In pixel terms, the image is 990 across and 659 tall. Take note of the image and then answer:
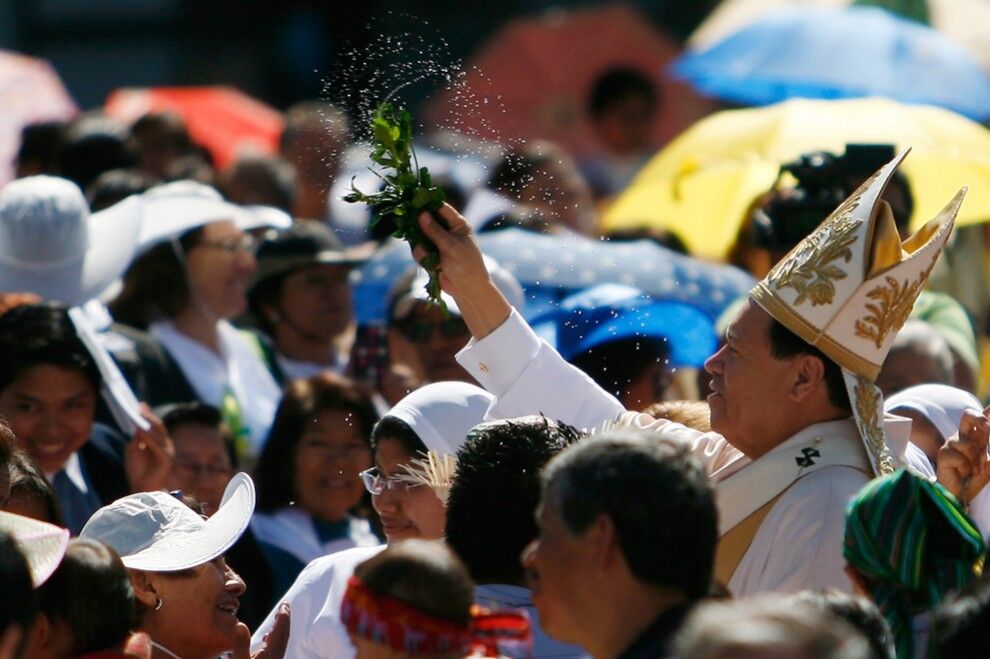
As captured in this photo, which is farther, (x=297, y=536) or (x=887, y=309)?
(x=297, y=536)

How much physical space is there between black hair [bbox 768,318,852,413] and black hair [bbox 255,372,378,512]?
6.90 ft

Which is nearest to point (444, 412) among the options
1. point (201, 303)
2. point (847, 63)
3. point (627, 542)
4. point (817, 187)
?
point (627, 542)

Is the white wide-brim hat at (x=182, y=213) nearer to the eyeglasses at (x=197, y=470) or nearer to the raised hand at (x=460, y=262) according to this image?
the eyeglasses at (x=197, y=470)

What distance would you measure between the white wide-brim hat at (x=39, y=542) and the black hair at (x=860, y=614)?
1396 millimetres

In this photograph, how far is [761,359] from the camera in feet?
14.6

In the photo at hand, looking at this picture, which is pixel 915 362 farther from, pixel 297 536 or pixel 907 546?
pixel 907 546

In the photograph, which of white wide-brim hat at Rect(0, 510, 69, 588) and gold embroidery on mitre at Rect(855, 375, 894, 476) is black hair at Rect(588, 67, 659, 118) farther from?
white wide-brim hat at Rect(0, 510, 69, 588)

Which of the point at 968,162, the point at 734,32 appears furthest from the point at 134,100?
the point at 968,162

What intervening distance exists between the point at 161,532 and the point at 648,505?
155 centimetres

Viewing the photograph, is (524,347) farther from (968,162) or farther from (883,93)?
(883,93)

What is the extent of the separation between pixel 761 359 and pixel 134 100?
8.45 m

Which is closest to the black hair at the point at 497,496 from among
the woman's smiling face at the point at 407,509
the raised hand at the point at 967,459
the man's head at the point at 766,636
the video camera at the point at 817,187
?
the woman's smiling face at the point at 407,509

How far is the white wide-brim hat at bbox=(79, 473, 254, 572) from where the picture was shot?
14.2 feet

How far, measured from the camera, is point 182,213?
24.3 ft
